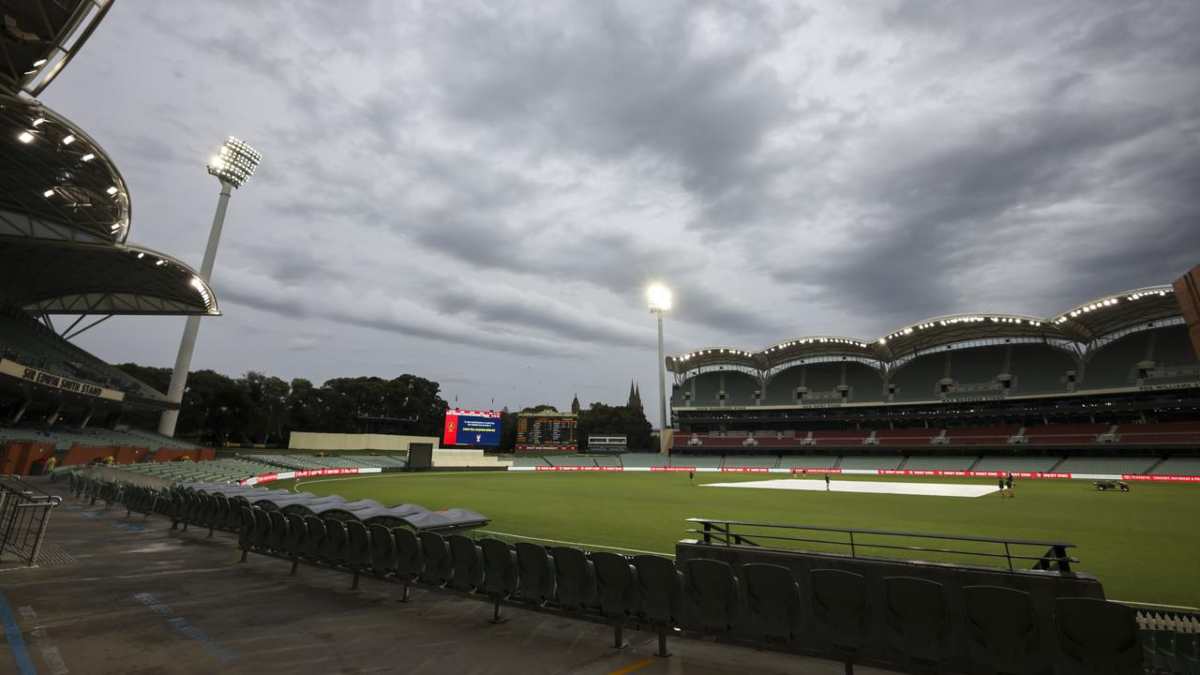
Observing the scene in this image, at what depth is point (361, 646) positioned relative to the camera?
20.4 ft

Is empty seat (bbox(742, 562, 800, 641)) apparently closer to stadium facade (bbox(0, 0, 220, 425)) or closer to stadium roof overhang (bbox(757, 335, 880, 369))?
stadium facade (bbox(0, 0, 220, 425))

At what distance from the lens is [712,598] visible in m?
6.33

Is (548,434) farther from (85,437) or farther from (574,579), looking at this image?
(574,579)

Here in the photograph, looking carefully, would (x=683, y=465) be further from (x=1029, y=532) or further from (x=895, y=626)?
(x=895, y=626)

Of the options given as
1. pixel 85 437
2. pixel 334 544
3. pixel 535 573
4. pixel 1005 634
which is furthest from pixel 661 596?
pixel 85 437

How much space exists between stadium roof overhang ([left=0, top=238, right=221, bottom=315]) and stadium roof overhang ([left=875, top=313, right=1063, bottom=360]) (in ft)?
258

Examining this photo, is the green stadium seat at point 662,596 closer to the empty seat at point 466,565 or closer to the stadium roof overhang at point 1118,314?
the empty seat at point 466,565

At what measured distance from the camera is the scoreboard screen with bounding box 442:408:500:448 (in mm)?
65688

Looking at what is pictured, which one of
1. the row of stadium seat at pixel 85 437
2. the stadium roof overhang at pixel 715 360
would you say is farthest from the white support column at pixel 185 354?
the stadium roof overhang at pixel 715 360

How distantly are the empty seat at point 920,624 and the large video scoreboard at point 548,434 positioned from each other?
83.3 metres

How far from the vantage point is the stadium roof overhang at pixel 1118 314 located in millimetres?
50094

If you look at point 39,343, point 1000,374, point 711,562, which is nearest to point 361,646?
point 711,562

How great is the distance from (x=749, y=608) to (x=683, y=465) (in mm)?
70891

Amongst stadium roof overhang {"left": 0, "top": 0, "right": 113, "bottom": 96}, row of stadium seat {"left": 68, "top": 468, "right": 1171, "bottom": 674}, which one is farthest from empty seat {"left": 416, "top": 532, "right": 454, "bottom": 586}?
stadium roof overhang {"left": 0, "top": 0, "right": 113, "bottom": 96}
